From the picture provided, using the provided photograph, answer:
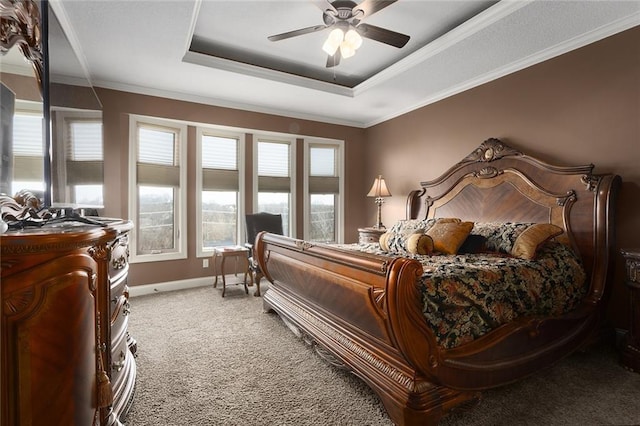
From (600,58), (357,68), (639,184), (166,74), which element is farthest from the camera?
(357,68)

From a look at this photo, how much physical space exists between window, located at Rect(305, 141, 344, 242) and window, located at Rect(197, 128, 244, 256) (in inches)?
46.8

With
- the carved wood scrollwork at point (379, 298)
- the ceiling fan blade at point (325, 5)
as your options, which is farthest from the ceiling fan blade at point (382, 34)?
the carved wood scrollwork at point (379, 298)

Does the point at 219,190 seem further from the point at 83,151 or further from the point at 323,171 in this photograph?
the point at 83,151

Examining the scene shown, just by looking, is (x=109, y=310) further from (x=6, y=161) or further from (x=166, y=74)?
(x=166, y=74)

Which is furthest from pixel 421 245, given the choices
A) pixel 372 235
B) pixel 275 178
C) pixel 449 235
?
pixel 275 178

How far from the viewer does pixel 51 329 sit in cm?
96

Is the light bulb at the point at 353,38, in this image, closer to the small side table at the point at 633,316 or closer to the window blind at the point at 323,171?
the small side table at the point at 633,316

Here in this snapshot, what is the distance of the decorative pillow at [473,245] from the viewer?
2773 mm

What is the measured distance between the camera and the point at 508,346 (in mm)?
1862

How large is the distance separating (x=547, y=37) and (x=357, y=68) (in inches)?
78.9

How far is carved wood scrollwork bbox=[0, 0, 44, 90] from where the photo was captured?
1365 millimetres

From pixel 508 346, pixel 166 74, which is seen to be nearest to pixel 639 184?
pixel 508 346

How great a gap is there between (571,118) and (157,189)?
4898 mm

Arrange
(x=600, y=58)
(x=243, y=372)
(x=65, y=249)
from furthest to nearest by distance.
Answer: (x=600, y=58), (x=243, y=372), (x=65, y=249)
